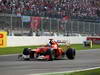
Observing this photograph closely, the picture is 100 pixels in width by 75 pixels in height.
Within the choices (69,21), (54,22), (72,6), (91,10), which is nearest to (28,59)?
(54,22)

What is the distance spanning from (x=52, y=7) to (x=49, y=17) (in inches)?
131

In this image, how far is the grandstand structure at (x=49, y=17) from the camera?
32.5 m

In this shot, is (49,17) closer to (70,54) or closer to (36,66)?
(70,54)

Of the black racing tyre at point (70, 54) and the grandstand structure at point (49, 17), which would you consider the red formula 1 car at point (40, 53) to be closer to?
the black racing tyre at point (70, 54)

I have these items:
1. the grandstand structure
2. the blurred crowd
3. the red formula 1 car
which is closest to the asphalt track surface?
the red formula 1 car

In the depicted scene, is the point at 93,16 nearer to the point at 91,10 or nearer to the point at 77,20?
the point at 91,10

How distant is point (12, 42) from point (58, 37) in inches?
342

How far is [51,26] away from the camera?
37781 mm

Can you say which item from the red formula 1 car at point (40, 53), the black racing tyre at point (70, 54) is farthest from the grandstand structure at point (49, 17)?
the red formula 1 car at point (40, 53)

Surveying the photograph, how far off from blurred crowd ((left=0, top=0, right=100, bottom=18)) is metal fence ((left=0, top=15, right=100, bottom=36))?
1395mm

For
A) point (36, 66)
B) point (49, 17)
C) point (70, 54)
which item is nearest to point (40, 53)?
point (70, 54)

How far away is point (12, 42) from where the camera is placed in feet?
103

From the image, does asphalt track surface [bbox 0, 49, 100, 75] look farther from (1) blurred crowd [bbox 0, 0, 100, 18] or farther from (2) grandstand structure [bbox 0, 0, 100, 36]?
(1) blurred crowd [bbox 0, 0, 100, 18]

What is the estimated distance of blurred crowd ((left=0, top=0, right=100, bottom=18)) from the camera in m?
35.1
